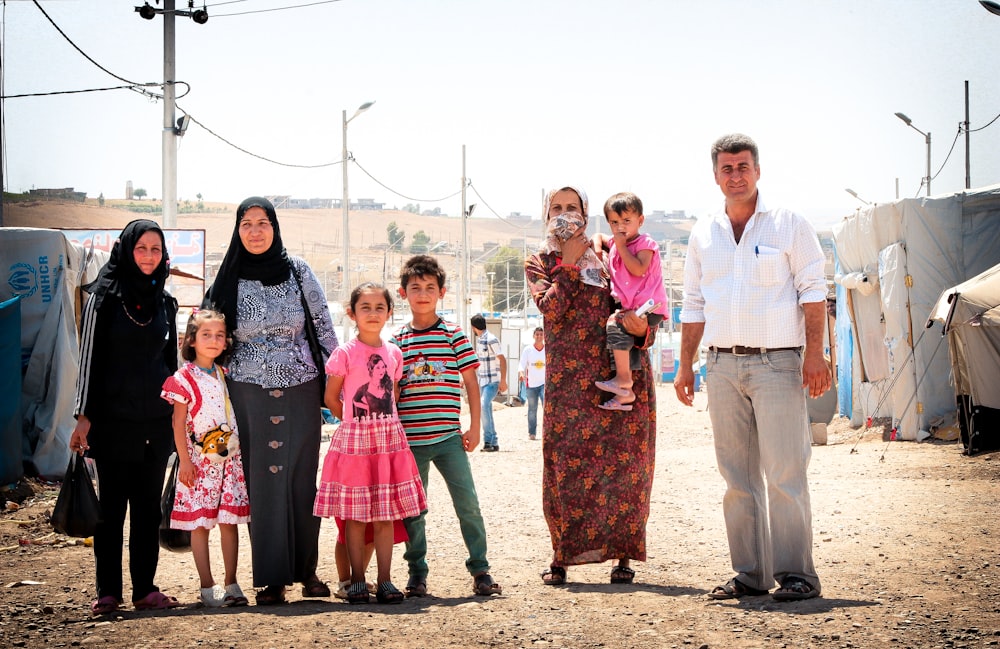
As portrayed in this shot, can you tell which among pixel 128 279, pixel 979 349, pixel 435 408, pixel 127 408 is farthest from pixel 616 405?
pixel 979 349

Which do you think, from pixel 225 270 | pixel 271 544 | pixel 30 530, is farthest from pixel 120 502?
pixel 30 530

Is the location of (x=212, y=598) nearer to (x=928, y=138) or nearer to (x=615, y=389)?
(x=615, y=389)

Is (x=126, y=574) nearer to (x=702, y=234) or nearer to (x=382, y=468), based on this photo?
(x=382, y=468)

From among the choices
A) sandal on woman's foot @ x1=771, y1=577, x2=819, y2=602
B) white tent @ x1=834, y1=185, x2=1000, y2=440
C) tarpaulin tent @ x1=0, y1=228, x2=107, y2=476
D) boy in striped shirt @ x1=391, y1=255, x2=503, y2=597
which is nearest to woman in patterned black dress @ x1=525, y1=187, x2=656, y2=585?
boy in striped shirt @ x1=391, y1=255, x2=503, y2=597

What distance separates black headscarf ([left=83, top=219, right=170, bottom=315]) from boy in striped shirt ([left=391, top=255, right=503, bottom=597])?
1252 mm

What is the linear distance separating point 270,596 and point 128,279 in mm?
1695

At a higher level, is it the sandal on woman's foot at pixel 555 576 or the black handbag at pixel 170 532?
the black handbag at pixel 170 532

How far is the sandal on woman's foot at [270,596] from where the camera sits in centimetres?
501

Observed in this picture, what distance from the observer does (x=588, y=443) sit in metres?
5.43

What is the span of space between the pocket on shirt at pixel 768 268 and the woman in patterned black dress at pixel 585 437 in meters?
0.76

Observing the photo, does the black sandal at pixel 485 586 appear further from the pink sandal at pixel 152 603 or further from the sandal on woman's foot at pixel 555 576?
the pink sandal at pixel 152 603

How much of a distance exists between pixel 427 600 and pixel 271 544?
792mm

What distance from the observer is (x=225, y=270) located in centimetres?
516

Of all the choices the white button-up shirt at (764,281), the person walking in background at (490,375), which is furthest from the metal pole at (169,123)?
the white button-up shirt at (764,281)
